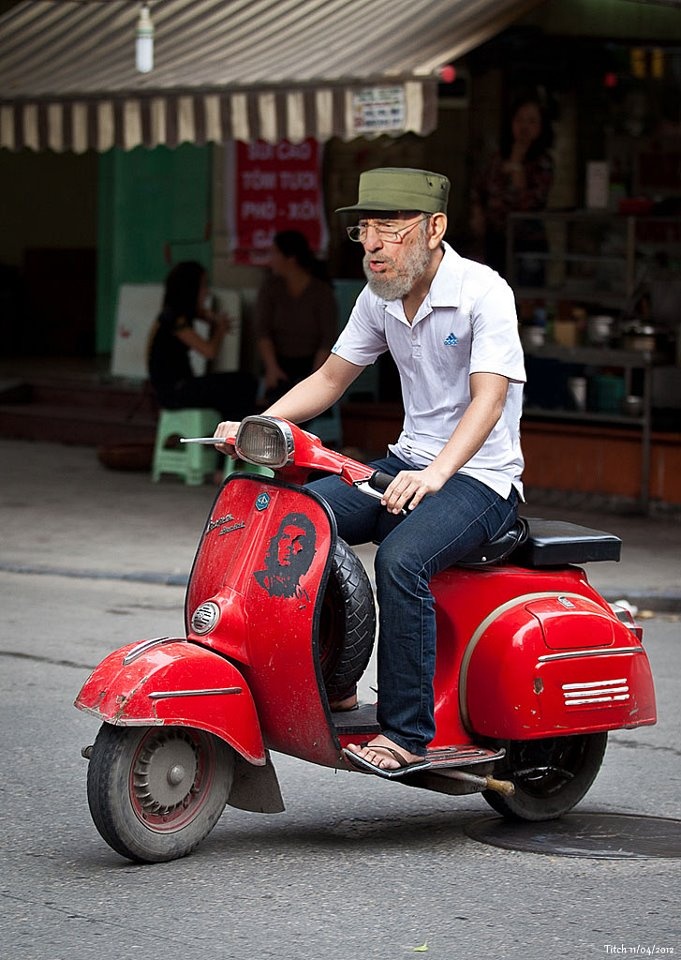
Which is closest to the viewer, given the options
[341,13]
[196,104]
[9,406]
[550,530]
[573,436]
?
[550,530]

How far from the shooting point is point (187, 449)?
13367 mm

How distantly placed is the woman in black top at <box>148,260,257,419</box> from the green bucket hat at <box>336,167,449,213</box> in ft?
25.9

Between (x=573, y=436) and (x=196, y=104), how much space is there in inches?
147

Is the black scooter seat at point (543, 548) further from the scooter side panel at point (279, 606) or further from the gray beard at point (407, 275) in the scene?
the gray beard at point (407, 275)

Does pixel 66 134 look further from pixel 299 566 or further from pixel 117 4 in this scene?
pixel 299 566

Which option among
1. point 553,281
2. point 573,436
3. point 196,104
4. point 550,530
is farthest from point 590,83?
point 550,530

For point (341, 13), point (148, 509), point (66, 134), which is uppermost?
point (341, 13)

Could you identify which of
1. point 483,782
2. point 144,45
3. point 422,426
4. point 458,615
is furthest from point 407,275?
point 144,45

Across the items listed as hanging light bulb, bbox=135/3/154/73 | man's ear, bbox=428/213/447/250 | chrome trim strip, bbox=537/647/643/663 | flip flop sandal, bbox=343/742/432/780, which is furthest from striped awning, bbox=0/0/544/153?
flip flop sandal, bbox=343/742/432/780

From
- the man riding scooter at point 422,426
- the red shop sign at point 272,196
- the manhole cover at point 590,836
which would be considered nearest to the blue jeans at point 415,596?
the man riding scooter at point 422,426

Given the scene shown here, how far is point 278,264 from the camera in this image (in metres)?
13.2

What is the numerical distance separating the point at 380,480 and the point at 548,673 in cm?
83

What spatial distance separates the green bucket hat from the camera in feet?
16.7

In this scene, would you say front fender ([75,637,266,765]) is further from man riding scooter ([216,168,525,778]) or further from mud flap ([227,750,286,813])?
man riding scooter ([216,168,525,778])
